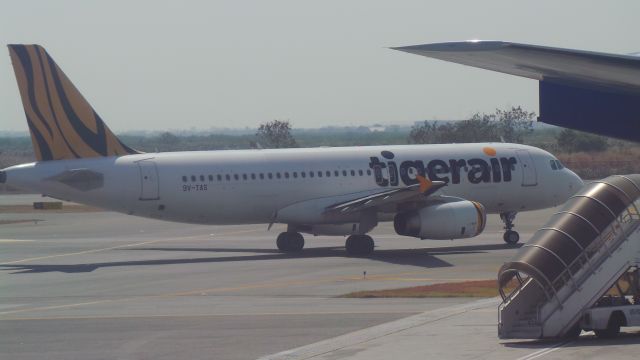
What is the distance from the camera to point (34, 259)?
42062mm

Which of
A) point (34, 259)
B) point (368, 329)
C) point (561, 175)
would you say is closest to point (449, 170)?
point (561, 175)

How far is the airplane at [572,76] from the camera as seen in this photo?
14820 mm

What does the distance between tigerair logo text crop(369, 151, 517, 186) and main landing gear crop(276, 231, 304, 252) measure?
3780mm

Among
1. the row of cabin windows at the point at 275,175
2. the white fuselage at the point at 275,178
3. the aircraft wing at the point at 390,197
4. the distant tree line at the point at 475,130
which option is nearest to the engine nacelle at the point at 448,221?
the aircraft wing at the point at 390,197

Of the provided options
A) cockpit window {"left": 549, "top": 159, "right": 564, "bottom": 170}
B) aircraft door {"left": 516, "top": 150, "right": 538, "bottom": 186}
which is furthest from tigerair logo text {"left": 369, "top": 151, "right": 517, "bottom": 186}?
cockpit window {"left": 549, "top": 159, "right": 564, "bottom": 170}

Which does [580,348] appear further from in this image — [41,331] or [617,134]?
[41,331]

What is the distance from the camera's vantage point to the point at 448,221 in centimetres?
3888

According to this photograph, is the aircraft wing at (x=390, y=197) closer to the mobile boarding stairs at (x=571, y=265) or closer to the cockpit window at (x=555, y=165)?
the cockpit window at (x=555, y=165)

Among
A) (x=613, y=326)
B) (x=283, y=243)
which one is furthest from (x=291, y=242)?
(x=613, y=326)

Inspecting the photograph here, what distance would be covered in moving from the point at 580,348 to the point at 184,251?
27.6 metres

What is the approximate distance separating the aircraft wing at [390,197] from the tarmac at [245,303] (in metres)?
1.84

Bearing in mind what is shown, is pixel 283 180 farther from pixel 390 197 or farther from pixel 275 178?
pixel 390 197

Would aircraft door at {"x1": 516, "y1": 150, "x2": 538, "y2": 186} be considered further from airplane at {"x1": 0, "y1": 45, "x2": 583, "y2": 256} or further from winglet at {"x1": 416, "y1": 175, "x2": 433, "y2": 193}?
winglet at {"x1": 416, "y1": 175, "x2": 433, "y2": 193}

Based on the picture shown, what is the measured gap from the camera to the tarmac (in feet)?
67.8
